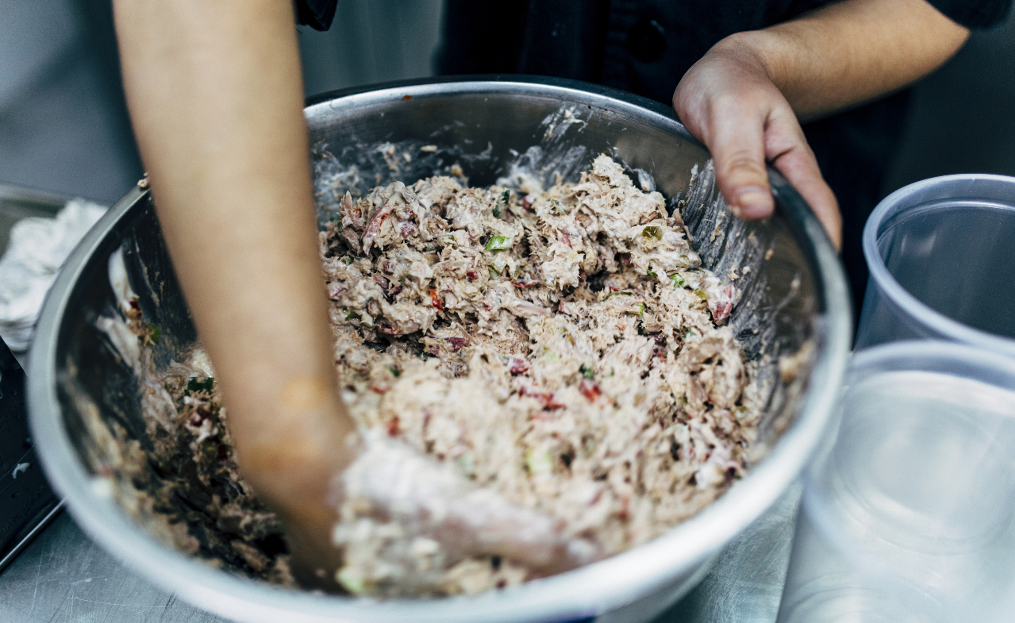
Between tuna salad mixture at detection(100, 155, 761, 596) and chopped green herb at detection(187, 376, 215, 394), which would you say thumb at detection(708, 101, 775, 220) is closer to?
tuna salad mixture at detection(100, 155, 761, 596)

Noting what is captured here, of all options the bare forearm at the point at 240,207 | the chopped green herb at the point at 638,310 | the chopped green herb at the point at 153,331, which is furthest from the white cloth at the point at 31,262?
the chopped green herb at the point at 638,310

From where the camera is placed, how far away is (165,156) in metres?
0.72

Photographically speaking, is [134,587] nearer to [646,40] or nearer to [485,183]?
[485,183]

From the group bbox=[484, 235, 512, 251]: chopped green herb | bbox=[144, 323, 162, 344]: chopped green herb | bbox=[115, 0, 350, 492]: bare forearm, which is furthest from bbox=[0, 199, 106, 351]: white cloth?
bbox=[484, 235, 512, 251]: chopped green herb

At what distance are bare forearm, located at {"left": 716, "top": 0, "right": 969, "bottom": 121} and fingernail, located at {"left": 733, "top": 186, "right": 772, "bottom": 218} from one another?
1.31 ft

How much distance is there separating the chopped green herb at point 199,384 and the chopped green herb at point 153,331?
0.09 m

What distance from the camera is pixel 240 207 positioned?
2.27 feet

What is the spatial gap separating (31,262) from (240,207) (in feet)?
2.70

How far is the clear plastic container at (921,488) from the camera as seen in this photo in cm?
83

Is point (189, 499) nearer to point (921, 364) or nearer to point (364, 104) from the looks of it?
point (364, 104)

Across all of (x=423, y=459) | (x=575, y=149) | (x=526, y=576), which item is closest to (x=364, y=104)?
(x=575, y=149)

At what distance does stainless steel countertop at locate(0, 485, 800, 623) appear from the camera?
107 centimetres

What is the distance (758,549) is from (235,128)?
108 cm

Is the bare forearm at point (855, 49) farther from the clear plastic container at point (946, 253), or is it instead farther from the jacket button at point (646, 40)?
the clear plastic container at point (946, 253)
